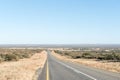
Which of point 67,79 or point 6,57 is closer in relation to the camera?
point 67,79

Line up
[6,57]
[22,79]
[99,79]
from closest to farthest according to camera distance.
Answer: [99,79], [22,79], [6,57]

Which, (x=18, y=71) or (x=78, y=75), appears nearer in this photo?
(x=78, y=75)

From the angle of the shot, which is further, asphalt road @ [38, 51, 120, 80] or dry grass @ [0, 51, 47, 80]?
dry grass @ [0, 51, 47, 80]

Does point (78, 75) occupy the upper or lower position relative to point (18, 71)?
lower

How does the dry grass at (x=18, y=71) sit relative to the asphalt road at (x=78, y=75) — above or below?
above

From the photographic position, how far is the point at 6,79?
21.2 metres

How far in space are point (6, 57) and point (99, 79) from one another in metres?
47.8

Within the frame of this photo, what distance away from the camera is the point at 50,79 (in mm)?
20938

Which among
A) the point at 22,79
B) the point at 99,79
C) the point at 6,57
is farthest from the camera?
the point at 6,57

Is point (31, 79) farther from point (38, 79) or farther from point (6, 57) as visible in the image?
point (6, 57)

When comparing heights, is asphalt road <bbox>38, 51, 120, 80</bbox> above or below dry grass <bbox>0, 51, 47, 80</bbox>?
below

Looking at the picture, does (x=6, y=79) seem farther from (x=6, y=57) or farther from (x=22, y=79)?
(x=6, y=57)

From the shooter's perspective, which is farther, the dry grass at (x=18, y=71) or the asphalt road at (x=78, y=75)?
the dry grass at (x=18, y=71)

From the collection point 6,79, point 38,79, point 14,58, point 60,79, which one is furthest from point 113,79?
point 14,58
